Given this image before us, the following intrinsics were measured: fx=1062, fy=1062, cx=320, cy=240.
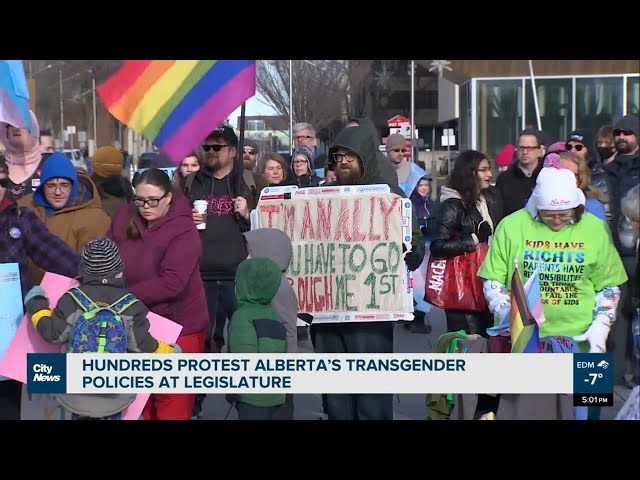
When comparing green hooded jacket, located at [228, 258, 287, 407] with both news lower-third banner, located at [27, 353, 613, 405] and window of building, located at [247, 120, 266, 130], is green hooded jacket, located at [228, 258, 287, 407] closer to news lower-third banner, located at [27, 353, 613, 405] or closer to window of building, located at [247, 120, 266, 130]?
news lower-third banner, located at [27, 353, 613, 405]

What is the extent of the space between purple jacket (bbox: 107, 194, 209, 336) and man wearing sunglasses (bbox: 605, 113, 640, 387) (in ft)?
9.65

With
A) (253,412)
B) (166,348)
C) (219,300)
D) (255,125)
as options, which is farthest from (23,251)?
(255,125)

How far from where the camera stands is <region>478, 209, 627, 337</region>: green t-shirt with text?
5.16m

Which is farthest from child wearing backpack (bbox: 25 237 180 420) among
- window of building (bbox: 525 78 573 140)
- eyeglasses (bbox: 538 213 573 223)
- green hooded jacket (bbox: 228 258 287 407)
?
window of building (bbox: 525 78 573 140)

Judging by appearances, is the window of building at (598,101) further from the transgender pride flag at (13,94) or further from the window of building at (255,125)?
the transgender pride flag at (13,94)

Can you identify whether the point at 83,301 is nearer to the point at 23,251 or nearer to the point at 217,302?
the point at 23,251

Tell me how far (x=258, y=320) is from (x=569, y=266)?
1.53m

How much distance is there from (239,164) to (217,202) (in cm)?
41

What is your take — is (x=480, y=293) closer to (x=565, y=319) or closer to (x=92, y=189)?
(x=565, y=319)

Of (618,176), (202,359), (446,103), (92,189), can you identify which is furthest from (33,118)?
(446,103)

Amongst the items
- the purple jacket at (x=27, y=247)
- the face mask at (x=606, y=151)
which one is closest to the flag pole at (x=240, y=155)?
the purple jacket at (x=27, y=247)

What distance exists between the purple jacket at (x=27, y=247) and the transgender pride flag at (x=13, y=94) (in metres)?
0.46

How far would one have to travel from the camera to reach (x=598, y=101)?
2025 centimetres

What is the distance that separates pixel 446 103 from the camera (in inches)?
1553
